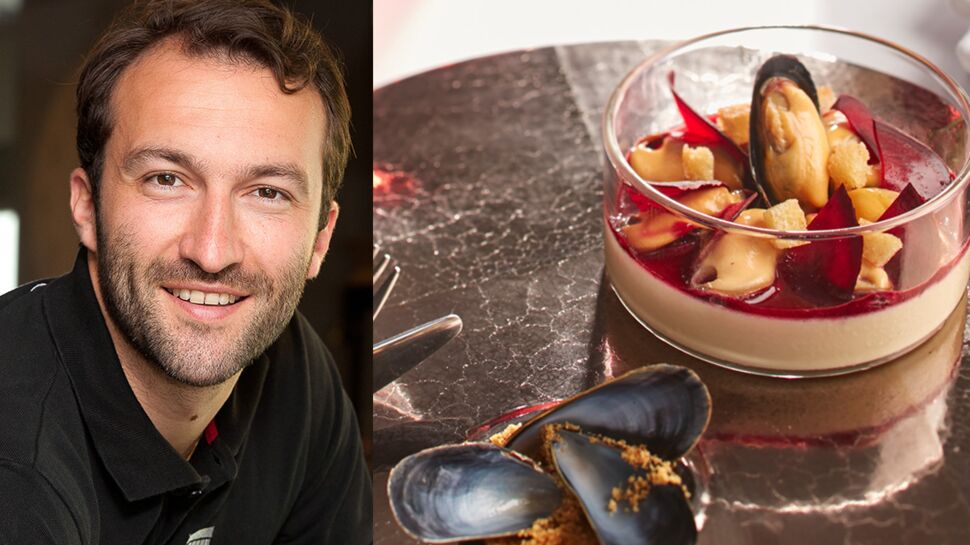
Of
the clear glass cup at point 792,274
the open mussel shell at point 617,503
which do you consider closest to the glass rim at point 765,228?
the clear glass cup at point 792,274

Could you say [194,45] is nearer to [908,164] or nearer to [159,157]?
[159,157]

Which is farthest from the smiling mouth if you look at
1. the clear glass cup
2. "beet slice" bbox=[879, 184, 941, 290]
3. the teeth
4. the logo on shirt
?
"beet slice" bbox=[879, 184, 941, 290]

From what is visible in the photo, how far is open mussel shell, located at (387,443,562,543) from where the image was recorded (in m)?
0.51

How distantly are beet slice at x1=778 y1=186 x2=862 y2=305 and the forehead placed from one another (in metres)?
0.23

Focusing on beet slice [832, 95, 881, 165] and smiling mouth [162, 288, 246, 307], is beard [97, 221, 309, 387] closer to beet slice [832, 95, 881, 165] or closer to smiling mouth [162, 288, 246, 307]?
smiling mouth [162, 288, 246, 307]

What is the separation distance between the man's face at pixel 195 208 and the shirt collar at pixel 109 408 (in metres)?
0.01

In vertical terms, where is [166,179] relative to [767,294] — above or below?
above

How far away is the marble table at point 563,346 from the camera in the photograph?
0.54 meters

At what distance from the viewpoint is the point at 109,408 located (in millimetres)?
511

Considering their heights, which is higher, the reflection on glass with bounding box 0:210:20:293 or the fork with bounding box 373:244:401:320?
the reflection on glass with bounding box 0:210:20:293

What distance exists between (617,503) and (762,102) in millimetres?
243

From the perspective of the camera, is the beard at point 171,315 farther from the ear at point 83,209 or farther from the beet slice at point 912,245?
the beet slice at point 912,245

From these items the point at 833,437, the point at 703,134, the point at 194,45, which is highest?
the point at 194,45

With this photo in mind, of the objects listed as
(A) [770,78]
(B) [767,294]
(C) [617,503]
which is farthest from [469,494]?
(A) [770,78]
